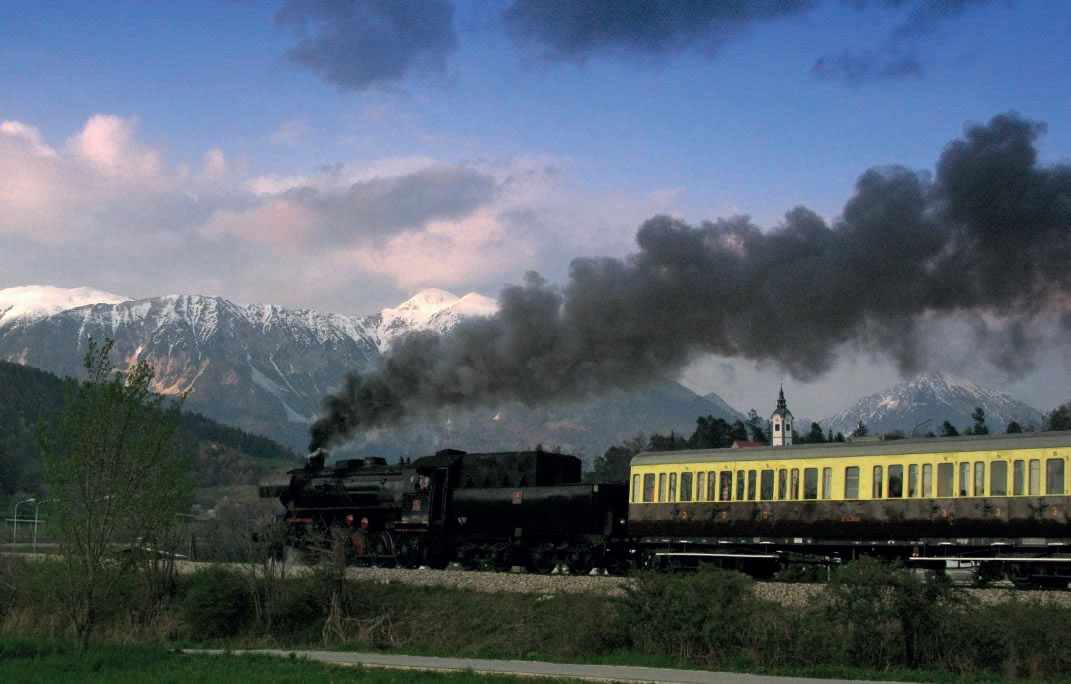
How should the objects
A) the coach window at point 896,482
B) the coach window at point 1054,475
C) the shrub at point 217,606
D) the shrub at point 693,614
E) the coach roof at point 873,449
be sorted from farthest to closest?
the shrub at point 217,606 → the coach window at point 896,482 → the coach roof at point 873,449 → the coach window at point 1054,475 → the shrub at point 693,614

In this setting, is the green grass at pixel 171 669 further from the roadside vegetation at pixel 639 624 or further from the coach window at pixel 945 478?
the coach window at pixel 945 478

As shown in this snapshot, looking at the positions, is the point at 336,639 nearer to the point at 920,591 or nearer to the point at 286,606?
the point at 286,606

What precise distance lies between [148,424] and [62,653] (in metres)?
6.06

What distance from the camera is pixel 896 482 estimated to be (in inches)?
1219

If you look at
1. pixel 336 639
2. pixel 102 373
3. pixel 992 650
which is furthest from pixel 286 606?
pixel 992 650

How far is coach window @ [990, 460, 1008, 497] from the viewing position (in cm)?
2903

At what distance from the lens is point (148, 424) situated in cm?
2873

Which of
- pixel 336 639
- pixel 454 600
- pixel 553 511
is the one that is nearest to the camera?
pixel 336 639

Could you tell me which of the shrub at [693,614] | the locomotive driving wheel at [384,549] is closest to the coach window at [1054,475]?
the shrub at [693,614]

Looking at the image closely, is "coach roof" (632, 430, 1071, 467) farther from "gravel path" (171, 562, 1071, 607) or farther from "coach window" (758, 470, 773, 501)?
"gravel path" (171, 562, 1071, 607)

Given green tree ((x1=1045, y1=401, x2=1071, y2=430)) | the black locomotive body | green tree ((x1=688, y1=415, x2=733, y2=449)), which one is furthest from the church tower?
the black locomotive body

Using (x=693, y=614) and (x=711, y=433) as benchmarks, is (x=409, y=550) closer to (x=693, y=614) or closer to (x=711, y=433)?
(x=693, y=614)

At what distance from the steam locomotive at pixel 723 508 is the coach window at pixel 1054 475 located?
0.08ft

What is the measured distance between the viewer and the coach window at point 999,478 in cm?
2903
